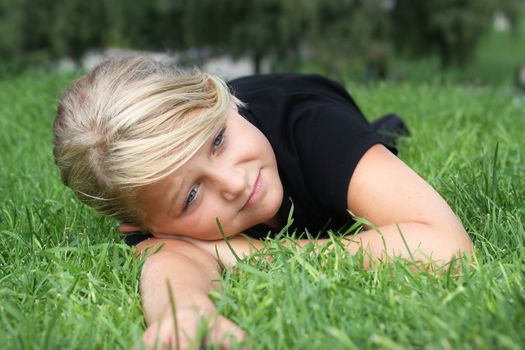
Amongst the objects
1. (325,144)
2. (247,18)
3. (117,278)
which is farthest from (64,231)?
(247,18)

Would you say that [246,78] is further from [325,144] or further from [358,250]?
[358,250]

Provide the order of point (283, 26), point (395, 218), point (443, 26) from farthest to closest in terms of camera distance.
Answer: point (443, 26) < point (283, 26) < point (395, 218)

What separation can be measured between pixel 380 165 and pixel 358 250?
1.01 ft

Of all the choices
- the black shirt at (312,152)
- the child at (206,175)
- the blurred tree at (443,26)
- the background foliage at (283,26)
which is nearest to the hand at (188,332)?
the child at (206,175)

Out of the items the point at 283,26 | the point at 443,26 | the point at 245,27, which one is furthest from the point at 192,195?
the point at 443,26

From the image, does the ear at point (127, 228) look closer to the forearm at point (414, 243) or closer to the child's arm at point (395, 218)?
the child's arm at point (395, 218)

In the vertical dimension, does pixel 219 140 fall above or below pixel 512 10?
above

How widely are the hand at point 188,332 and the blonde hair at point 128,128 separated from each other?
49cm

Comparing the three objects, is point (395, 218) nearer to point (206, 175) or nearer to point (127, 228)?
point (206, 175)

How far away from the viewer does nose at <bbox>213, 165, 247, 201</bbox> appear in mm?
1797

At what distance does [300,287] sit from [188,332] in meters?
0.29

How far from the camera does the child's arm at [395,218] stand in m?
1.76

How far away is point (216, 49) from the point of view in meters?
14.2

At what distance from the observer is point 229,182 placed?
70.7 inches
